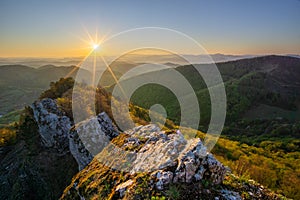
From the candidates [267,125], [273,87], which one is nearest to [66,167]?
[267,125]

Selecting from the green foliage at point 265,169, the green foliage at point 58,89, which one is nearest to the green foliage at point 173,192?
the green foliage at point 265,169

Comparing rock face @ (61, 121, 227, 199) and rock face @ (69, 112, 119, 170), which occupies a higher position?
rock face @ (61, 121, 227, 199)

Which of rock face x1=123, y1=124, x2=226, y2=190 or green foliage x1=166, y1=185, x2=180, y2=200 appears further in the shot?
rock face x1=123, y1=124, x2=226, y2=190

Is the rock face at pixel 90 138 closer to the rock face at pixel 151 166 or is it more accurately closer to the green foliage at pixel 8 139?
the rock face at pixel 151 166

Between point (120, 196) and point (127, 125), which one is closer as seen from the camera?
point (120, 196)

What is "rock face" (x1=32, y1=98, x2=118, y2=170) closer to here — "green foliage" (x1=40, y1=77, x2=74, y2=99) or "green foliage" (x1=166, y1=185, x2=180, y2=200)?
"green foliage" (x1=40, y1=77, x2=74, y2=99)

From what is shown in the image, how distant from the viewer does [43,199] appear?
10.4 metres

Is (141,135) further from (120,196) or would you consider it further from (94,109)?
(94,109)

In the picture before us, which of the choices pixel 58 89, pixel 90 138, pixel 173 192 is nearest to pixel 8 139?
pixel 58 89

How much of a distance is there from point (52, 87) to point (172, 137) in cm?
1786

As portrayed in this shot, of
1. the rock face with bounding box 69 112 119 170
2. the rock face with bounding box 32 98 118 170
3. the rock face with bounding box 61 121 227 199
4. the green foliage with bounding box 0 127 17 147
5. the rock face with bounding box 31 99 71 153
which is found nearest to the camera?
the rock face with bounding box 61 121 227 199

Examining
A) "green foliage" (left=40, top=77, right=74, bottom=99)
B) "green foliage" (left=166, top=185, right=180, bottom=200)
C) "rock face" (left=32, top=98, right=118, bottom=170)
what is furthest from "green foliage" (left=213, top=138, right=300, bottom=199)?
"green foliage" (left=40, top=77, right=74, bottom=99)

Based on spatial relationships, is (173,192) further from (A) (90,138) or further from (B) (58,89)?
(B) (58,89)

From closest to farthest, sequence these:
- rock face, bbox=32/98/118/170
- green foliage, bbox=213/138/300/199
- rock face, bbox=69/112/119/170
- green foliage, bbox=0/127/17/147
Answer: rock face, bbox=69/112/119/170 < rock face, bbox=32/98/118/170 < green foliage, bbox=0/127/17/147 < green foliage, bbox=213/138/300/199
